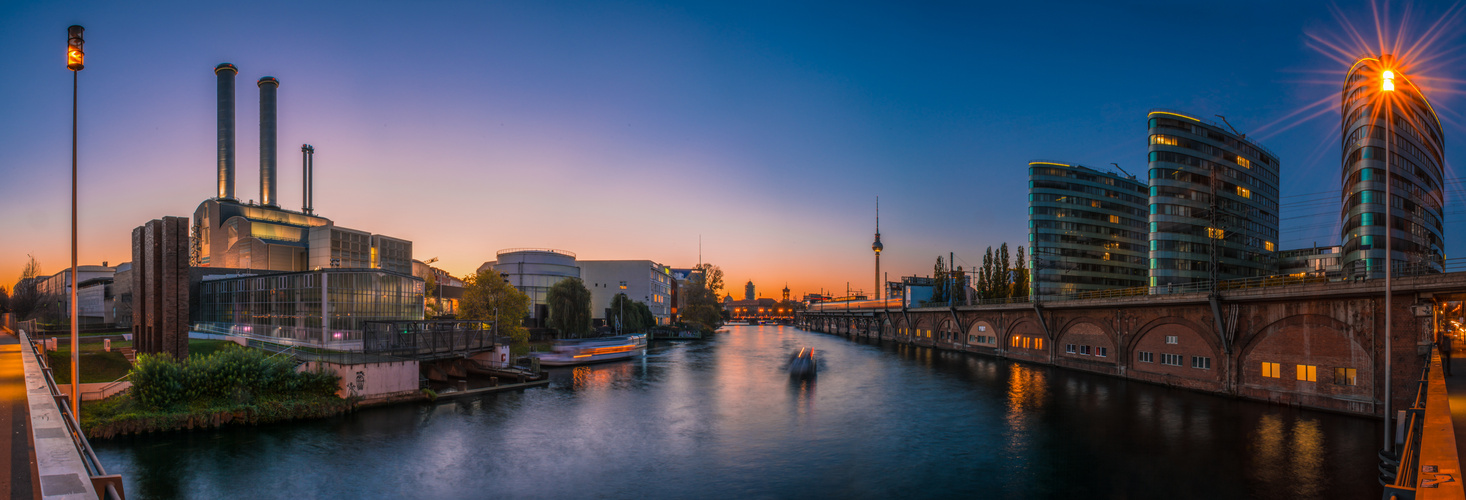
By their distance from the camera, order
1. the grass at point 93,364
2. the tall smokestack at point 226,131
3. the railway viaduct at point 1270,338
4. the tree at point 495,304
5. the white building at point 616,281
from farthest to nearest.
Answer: the white building at point 616,281 → the tall smokestack at point 226,131 → the tree at point 495,304 → the grass at point 93,364 → the railway viaduct at point 1270,338

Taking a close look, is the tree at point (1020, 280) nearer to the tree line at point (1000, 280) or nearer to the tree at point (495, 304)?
the tree line at point (1000, 280)

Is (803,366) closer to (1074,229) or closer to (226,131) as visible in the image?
(1074,229)

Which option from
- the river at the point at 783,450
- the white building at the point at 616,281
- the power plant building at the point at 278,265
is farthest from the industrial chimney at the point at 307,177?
the river at the point at 783,450

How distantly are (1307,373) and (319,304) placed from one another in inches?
2327

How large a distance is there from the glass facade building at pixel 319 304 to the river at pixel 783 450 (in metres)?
14.7

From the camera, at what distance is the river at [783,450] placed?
2122 centimetres

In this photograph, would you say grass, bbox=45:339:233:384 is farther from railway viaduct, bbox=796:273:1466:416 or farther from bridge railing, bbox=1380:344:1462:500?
railway viaduct, bbox=796:273:1466:416

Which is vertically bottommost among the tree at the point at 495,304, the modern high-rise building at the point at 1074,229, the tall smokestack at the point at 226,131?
the tree at the point at 495,304

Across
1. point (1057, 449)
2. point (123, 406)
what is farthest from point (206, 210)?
point (1057, 449)

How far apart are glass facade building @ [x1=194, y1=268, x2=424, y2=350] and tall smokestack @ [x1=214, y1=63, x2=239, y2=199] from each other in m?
59.0

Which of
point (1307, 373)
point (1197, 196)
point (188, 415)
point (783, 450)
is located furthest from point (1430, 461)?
point (1197, 196)

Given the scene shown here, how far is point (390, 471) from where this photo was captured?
2305 cm

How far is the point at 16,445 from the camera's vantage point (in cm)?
1146

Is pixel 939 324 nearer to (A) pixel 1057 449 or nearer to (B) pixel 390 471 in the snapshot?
(A) pixel 1057 449
